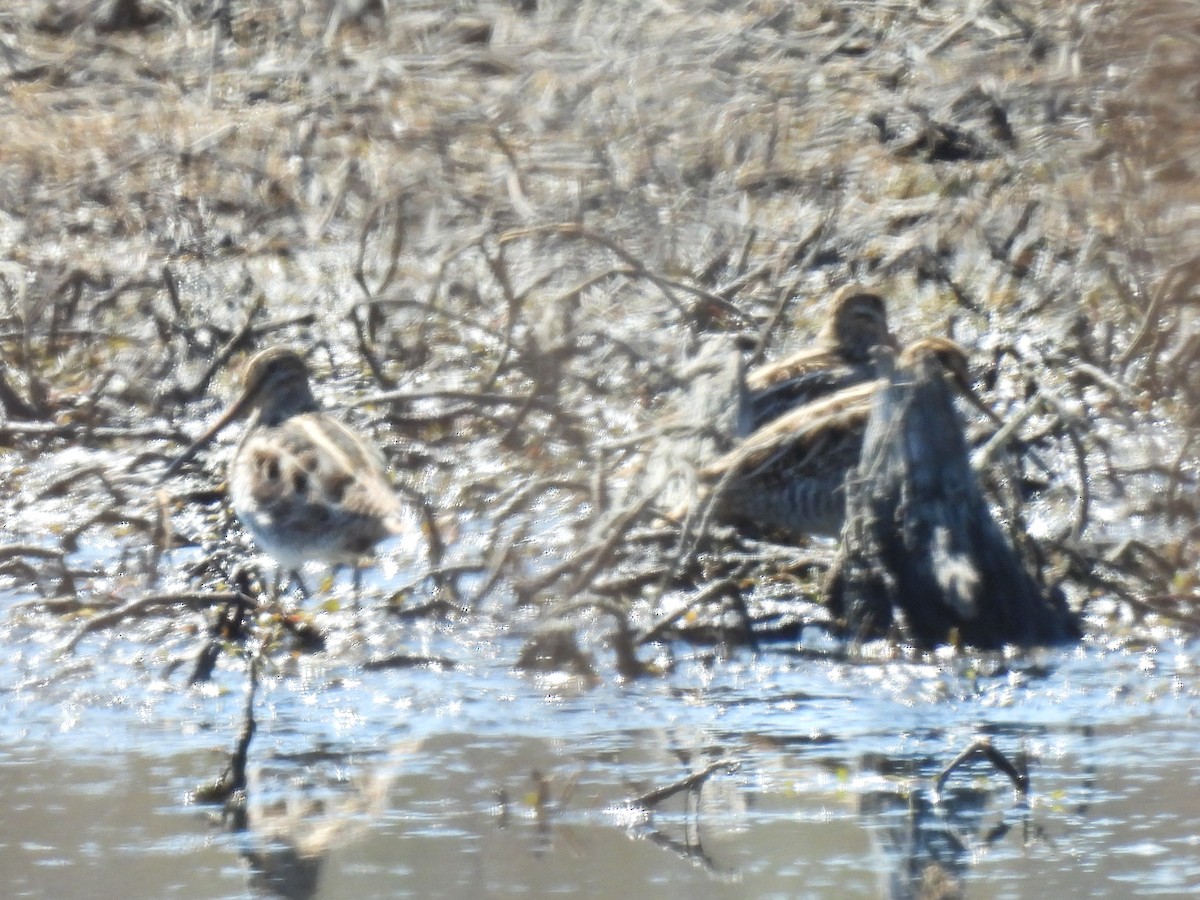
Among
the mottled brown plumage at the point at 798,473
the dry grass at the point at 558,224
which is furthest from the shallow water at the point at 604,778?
the mottled brown plumage at the point at 798,473

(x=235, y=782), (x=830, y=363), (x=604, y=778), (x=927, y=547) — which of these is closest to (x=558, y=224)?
(x=830, y=363)

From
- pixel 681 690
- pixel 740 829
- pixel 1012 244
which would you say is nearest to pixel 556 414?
pixel 681 690

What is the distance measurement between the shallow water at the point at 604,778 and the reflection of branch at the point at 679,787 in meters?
0.03

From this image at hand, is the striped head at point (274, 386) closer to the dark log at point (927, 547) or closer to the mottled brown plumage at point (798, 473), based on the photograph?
the mottled brown plumage at point (798, 473)

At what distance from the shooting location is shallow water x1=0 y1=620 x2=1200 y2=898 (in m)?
3.88

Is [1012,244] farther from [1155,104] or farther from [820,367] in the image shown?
[1155,104]

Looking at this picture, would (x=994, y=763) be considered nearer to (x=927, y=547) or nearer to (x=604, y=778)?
(x=604, y=778)

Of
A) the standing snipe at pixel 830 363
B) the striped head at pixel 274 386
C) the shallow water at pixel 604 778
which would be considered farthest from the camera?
the striped head at pixel 274 386

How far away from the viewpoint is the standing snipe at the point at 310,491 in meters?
5.89

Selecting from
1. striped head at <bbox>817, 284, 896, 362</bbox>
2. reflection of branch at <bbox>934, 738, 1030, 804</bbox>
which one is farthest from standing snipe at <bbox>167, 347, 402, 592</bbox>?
reflection of branch at <bbox>934, 738, 1030, 804</bbox>

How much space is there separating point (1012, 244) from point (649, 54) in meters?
1.67

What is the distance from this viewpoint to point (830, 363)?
6832 millimetres

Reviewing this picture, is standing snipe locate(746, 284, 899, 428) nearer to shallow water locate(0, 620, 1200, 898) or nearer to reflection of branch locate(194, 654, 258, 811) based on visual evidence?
shallow water locate(0, 620, 1200, 898)

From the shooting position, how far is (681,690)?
5000 millimetres
